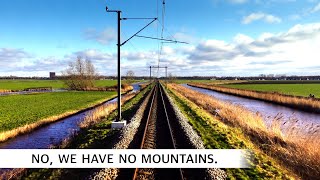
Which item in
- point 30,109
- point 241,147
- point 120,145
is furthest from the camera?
point 30,109

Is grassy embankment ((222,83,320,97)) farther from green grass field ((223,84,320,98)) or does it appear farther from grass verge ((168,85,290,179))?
grass verge ((168,85,290,179))

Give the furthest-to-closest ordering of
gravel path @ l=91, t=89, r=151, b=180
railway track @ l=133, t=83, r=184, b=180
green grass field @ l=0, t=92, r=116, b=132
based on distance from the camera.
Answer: green grass field @ l=0, t=92, r=116, b=132 → railway track @ l=133, t=83, r=184, b=180 → gravel path @ l=91, t=89, r=151, b=180

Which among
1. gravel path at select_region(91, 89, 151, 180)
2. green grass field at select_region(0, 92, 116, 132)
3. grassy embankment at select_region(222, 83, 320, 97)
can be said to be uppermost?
gravel path at select_region(91, 89, 151, 180)

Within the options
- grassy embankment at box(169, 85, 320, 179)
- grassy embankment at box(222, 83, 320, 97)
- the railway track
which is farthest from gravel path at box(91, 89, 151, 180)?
grassy embankment at box(222, 83, 320, 97)

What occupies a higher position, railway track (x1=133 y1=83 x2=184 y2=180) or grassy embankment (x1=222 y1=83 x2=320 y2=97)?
railway track (x1=133 y1=83 x2=184 y2=180)

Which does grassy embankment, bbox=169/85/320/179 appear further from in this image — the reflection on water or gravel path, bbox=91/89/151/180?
the reflection on water

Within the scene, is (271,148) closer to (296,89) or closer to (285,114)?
(285,114)

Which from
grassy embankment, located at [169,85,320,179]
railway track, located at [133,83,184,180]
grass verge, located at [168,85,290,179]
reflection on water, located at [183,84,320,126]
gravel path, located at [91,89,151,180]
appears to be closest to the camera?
gravel path, located at [91,89,151,180]

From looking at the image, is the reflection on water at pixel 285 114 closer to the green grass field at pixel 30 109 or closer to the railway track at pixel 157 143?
the railway track at pixel 157 143

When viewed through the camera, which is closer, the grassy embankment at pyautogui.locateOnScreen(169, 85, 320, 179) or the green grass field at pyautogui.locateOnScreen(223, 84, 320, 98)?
the grassy embankment at pyautogui.locateOnScreen(169, 85, 320, 179)

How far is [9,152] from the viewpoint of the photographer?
53.8 feet

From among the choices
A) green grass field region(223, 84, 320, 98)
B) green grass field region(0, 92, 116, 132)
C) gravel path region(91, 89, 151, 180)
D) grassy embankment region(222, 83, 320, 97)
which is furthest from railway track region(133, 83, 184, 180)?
grassy embankment region(222, 83, 320, 97)

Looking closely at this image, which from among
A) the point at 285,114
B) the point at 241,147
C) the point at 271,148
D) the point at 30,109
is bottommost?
the point at 30,109

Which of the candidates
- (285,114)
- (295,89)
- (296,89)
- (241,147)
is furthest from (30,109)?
(296,89)
